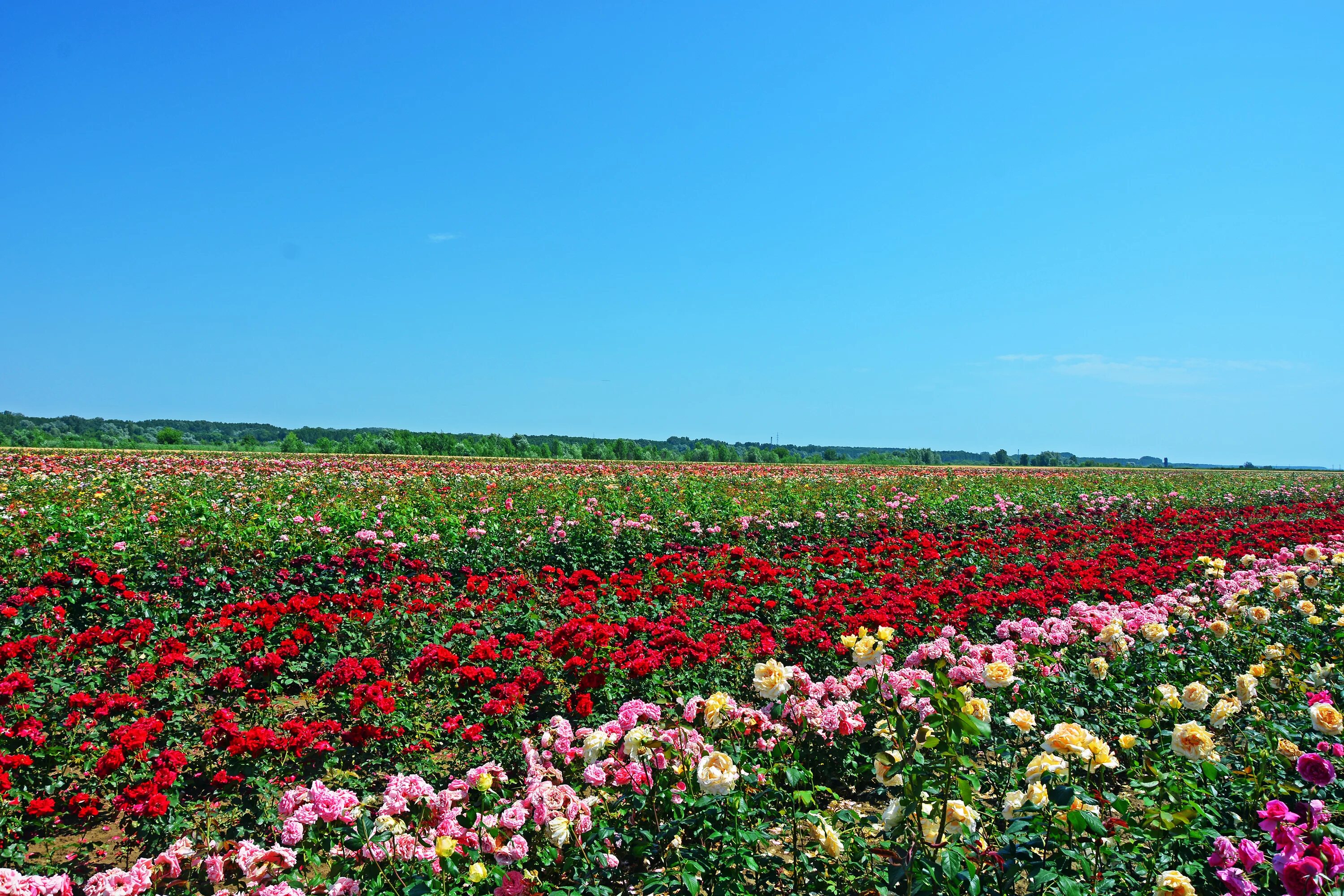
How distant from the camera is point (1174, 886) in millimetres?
2084

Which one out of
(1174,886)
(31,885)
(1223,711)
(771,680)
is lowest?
(31,885)

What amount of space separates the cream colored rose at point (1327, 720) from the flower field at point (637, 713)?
0.03 meters

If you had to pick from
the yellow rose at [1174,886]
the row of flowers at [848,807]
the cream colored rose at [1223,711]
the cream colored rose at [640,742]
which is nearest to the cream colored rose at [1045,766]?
the row of flowers at [848,807]

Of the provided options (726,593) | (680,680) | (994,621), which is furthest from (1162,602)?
(680,680)

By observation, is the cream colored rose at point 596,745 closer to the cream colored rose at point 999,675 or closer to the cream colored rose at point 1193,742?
the cream colored rose at point 999,675

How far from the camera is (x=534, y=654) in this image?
459cm

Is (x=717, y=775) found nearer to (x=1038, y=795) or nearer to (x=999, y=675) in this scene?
(x=1038, y=795)

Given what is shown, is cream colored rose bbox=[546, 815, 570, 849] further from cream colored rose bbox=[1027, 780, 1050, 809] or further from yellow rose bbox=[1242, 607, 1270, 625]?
yellow rose bbox=[1242, 607, 1270, 625]

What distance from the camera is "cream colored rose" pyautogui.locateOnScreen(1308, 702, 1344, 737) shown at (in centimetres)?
300

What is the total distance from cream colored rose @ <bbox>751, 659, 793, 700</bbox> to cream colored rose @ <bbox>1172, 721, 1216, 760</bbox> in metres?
1.46

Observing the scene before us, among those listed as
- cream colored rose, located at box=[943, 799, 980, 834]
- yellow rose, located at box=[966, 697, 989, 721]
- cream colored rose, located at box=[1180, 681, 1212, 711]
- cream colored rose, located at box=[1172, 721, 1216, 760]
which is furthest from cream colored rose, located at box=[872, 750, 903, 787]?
cream colored rose, located at box=[1180, 681, 1212, 711]

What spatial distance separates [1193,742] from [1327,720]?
0.79 meters

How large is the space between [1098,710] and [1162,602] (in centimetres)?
186

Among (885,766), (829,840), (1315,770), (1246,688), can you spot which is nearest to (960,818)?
(885,766)
